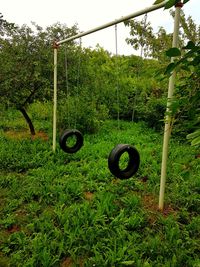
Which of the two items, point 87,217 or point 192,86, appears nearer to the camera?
point 192,86

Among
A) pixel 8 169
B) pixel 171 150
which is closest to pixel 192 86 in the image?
pixel 8 169

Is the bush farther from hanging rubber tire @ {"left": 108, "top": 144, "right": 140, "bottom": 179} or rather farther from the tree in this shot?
hanging rubber tire @ {"left": 108, "top": 144, "right": 140, "bottom": 179}

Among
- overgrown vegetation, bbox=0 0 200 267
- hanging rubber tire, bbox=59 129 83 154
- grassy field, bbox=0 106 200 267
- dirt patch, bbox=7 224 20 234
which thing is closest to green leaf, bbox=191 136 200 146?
overgrown vegetation, bbox=0 0 200 267

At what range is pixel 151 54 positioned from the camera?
7.63 m

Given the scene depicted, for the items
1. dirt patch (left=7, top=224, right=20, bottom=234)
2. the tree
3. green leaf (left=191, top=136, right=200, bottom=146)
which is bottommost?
dirt patch (left=7, top=224, right=20, bottom=234)

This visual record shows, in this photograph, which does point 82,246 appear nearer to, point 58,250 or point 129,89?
point 58,250

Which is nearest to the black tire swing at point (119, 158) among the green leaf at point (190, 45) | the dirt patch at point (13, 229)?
the dirt patch at point (13, 229)

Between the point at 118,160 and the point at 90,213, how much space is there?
85 centimetres

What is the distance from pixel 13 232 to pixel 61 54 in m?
5.33

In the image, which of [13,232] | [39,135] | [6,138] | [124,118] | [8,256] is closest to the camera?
[8,256]

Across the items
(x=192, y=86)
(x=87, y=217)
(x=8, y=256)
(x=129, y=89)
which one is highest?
(x=129, y=89)

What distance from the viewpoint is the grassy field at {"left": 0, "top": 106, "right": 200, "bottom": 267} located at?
9.86 feet

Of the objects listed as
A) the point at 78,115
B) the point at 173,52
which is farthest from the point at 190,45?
the point at 78,115

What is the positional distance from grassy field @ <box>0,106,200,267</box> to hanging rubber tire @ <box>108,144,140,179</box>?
0.49 metres
